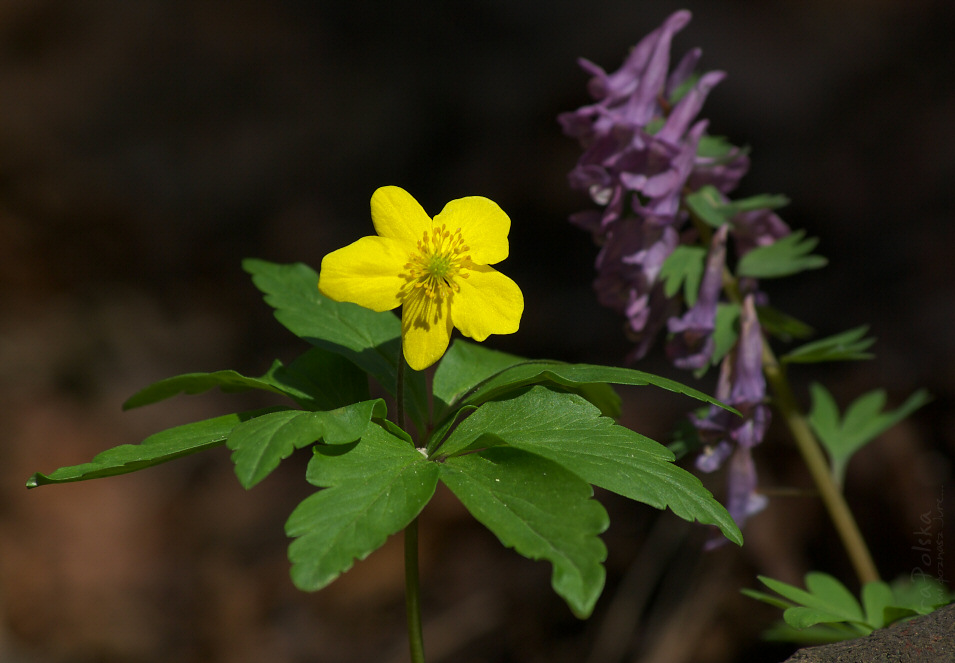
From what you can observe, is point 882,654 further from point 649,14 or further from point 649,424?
point 649,14

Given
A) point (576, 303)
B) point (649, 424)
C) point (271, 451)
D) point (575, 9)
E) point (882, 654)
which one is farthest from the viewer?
point (575, 9)

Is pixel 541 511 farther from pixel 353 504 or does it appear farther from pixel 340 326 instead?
pixel 340 326

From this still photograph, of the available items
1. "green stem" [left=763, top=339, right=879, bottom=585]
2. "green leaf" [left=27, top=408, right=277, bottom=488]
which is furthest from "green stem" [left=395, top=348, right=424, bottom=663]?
"green stem" [left=763, top=339, right=879, bottom=585]

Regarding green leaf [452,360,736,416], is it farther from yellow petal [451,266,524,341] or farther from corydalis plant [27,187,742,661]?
yellow petal [451,266,524,341]

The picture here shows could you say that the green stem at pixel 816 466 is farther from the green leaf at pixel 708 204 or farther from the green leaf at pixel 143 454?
the green leaf at pixel 143 454

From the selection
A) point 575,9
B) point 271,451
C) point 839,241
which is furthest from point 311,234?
point 271,451

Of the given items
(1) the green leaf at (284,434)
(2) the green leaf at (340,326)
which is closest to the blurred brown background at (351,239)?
(2) the green leaf at (340,326)
